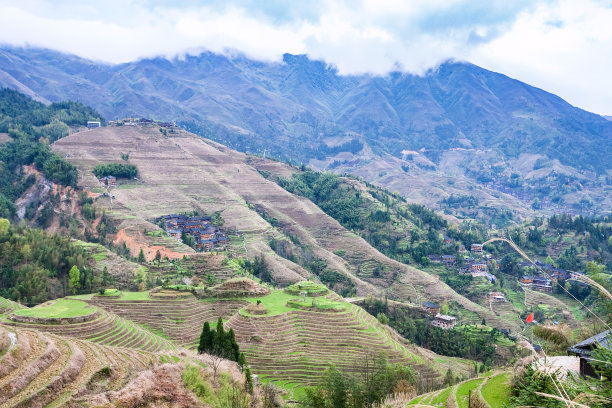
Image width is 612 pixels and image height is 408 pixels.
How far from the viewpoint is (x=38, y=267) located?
1881 inches

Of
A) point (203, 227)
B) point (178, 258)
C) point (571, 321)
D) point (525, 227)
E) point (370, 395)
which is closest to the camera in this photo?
point (370, 395)

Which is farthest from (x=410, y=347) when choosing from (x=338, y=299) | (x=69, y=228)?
(x=69, y=228)

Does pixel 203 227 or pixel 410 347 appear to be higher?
pixel 203 227

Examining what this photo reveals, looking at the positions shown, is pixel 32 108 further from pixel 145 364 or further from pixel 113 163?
pixel 145 364

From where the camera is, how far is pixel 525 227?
11962 cm

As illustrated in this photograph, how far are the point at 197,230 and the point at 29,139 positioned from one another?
48850 millimetres

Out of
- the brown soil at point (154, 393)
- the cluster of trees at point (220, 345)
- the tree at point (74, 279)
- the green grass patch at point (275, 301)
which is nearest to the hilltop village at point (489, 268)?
the green grass patch at point (275, 301)

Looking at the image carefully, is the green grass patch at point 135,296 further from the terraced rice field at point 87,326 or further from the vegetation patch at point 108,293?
the terraced rice field at point 87,326

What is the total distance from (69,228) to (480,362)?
57.0 metres

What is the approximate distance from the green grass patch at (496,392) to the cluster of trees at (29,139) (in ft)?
231

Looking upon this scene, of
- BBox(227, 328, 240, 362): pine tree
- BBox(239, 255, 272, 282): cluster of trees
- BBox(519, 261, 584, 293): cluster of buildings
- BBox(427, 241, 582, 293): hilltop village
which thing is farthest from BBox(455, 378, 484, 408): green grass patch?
BBox(519, 261, 584, 293): cluster of buildings

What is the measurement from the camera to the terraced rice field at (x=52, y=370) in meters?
16.1

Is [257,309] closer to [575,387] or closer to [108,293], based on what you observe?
[108,293]

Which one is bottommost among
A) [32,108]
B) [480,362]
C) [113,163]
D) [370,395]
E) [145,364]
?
[480,362]
